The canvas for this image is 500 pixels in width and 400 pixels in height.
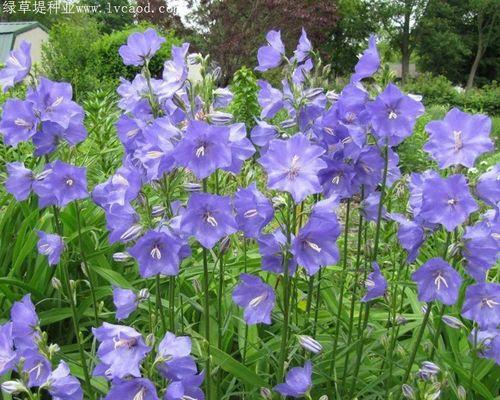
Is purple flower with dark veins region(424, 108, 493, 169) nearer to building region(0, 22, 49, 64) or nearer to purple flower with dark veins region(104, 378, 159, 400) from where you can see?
purple flower with dark veins region(104, 378, 159, 400)

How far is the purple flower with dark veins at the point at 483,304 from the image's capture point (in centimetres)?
162

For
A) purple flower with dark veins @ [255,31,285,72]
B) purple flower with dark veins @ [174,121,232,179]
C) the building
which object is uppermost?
purple flower with dark veins @ [255,31,285,72]

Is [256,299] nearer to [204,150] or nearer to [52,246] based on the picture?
[204,150]

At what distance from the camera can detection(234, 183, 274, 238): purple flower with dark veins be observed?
4.71ft

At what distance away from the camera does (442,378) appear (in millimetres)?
1605

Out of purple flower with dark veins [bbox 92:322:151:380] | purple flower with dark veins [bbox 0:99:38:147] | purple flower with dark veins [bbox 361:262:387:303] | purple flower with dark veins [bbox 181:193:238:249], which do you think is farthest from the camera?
purple flower with dark veins [bbox 361:262:387:303]

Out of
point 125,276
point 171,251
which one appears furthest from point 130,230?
point 125,276

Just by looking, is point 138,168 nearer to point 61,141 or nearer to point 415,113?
point 61,141

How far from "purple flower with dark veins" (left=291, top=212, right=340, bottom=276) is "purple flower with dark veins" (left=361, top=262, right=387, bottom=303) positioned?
A: 1.24 ft

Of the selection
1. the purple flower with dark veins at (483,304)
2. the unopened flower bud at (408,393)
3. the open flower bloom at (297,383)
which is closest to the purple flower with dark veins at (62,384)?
the open flower bloom at (297,383)

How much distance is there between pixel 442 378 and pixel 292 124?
2.72 feet

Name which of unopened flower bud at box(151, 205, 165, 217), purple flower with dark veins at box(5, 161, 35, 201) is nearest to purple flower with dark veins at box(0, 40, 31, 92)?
purple flower with dark veins at box(5, 161, 35, 201)

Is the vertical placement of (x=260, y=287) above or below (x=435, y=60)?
above

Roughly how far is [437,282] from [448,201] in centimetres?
26
